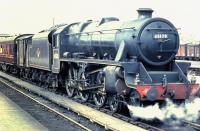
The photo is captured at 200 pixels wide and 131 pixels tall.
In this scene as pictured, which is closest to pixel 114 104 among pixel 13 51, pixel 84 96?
pixel 84 96

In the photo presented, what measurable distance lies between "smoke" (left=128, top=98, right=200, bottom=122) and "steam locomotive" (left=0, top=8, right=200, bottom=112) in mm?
240

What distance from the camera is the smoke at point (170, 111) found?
37.6 feet

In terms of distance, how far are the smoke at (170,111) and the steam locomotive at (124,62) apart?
0.24 m

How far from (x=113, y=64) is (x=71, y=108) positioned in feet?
9.43

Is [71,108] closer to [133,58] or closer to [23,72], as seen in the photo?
[133,58]

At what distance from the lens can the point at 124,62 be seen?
11.8 metres

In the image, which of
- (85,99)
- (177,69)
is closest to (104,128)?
(177,69)

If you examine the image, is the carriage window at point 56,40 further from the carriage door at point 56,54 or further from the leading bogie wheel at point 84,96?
the leading bogie wheel at point 84,96

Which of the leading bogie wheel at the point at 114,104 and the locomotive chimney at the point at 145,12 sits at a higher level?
the locomotive chimney at the point at 145,12

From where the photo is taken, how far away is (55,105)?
51.9 ft

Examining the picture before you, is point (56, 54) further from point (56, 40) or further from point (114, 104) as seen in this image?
point (114, 104)

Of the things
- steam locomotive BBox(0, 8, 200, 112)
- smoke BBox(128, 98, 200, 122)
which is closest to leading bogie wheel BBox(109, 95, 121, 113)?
steam locomotive BBox(0, 8, 200, 112)

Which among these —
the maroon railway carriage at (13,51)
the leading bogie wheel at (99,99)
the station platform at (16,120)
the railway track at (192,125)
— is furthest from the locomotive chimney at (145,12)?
the maroon railway carriage at (13,51)

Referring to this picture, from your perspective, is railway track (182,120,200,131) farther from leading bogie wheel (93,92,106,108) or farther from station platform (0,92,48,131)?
station platform (0,92,48,131)
